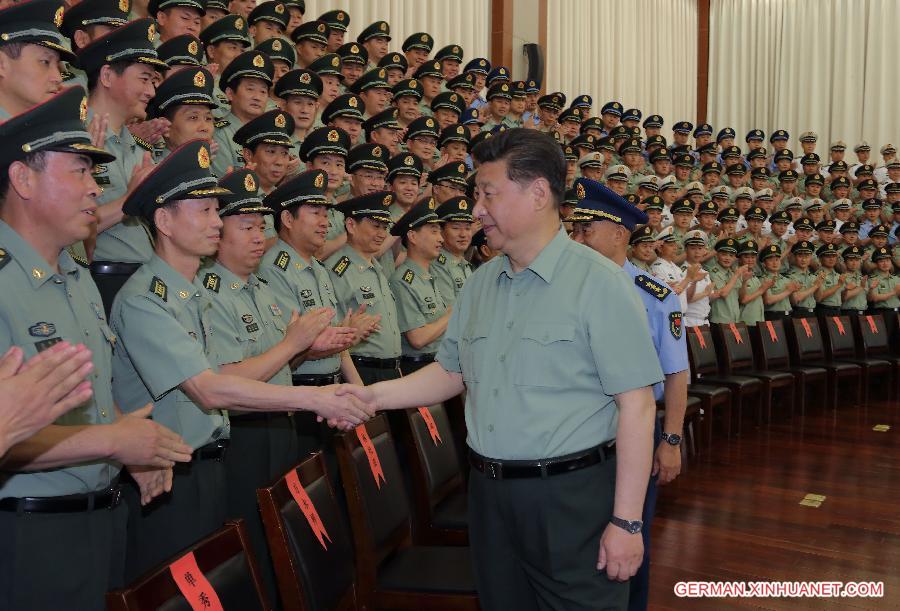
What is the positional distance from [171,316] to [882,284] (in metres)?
Answer: 8.02

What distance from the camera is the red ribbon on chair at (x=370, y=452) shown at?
2314 mm

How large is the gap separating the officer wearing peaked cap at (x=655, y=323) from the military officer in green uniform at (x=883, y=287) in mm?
6333

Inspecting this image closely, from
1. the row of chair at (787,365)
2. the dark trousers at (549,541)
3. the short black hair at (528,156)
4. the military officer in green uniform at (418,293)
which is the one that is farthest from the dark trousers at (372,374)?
the row of chair at (787,365)

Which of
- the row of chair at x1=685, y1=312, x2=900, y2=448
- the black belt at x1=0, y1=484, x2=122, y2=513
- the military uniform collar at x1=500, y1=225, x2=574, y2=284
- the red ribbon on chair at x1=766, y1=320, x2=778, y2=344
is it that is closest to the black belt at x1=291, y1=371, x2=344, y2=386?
the black belt at x1=0, y1=484, x2=122, y2=513

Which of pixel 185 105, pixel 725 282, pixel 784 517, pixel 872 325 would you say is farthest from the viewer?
pixel 872 325

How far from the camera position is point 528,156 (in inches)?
67.3

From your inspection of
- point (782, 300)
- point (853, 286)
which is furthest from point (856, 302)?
point (782, 300)

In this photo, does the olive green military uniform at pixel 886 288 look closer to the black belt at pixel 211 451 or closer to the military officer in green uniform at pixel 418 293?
the military officer in green uniform at pixel 418 293

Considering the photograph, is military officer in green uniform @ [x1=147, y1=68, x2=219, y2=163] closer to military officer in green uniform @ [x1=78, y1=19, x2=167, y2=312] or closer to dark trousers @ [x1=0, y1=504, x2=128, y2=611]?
military officer in green uniform @ [x1=78, y1=19, x2=167, y2=312]

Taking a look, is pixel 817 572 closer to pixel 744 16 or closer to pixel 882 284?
pixel 882 284

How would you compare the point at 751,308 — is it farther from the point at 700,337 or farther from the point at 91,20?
the point at 91,20

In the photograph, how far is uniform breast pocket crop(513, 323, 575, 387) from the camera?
1672 mm

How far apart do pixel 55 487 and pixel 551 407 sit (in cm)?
105

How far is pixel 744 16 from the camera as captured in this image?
13492 millimetres
